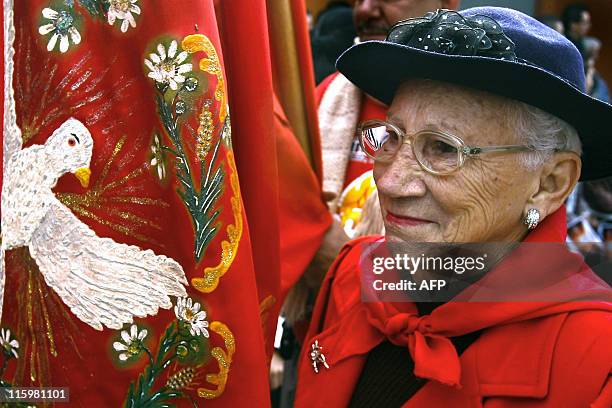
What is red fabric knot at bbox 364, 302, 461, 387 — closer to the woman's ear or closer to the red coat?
the red coat

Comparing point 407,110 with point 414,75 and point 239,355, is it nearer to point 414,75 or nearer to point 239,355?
point 414,75

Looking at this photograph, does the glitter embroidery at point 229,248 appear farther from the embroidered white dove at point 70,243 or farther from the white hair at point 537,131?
the white hair at point 537,131

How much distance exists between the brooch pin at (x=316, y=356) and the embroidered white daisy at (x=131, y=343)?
61 cm

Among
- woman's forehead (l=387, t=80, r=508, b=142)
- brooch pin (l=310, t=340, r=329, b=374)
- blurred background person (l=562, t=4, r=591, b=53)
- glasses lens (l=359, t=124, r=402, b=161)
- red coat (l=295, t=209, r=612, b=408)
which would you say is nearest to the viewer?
red coat (l=295, t=209, r=612, b=408)

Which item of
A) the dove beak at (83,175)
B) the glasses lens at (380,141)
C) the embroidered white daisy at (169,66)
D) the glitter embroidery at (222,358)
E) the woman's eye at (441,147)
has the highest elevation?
the embroidered white daisy at (169,66)

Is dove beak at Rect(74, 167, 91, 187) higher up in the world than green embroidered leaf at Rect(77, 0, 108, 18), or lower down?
lower down

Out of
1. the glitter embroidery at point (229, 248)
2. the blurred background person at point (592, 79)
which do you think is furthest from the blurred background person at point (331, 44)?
the blurred background person at point (592, 79)

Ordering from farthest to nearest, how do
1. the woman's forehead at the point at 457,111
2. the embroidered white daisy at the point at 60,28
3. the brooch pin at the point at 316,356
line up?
the brooch pin at the point at 316,356 < the woman's forehead at the point at 457,111 < the embroidered white daisy at the point at 60,28

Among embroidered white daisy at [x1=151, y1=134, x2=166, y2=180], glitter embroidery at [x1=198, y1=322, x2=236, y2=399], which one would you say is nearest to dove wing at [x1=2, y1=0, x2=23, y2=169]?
embroidered white daisy at [x1=151, y1=134, x2=166, y2=180]

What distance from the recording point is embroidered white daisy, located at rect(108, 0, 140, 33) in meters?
1.33

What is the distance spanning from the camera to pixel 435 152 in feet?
5.43

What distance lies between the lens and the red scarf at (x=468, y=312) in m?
1.55

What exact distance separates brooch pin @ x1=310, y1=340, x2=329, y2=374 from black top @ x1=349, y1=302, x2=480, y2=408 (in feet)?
0.38

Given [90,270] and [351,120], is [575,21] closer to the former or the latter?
[351,120]
